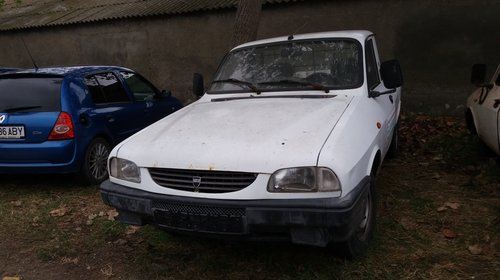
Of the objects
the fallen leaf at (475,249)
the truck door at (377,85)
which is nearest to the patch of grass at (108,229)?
the truck door at (377,85)

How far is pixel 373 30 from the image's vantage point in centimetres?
924

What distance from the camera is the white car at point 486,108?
4.93m

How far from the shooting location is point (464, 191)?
16.2ft

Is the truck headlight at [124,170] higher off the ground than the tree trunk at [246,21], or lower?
Answer: lower

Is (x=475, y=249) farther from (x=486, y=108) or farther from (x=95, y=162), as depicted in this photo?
(x=95, y=162)

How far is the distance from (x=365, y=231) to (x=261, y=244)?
83 cm

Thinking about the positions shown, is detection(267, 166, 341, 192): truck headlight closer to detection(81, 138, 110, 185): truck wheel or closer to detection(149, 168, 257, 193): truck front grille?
detection(149, 168, 257, 193): truck front grille

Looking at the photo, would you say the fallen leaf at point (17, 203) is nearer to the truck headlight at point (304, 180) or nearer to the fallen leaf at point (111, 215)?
the fallen leaf at point (111, 215)

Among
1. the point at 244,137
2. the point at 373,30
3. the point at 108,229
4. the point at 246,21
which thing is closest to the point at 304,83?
the point at 244,137

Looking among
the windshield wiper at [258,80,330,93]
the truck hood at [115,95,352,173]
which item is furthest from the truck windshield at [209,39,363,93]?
the truck hood at [115,95,352,173]

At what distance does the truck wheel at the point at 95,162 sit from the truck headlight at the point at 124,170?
7.00ft

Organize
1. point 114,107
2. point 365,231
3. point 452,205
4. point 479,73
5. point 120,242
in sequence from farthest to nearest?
point 114,107
point 479,73
point 452,205
point 120,242
point 365,231

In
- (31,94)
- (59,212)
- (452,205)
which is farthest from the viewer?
(31,94)

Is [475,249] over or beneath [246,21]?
beneath
